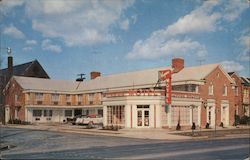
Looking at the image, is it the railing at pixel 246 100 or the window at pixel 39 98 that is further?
the window at pixel 39 98

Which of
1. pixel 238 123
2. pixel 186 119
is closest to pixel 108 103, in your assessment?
pixel 186 119

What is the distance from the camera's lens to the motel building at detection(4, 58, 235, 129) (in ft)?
124

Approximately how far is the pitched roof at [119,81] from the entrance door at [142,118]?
8596 millimetres

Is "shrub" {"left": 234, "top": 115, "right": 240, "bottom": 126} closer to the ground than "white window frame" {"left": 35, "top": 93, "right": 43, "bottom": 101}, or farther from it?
closer to the ground

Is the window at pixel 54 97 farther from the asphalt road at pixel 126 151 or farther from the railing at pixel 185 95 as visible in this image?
the asphalt road at pixel 126 151

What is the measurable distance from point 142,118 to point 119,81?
17.1 m

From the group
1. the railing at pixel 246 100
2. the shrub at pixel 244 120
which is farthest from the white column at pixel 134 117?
the railing at pixel 246 100

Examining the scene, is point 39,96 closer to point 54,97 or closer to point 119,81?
point 54,97

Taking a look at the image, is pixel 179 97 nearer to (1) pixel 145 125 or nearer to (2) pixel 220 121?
(1) pixel 145 125

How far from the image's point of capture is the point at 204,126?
44250 mm

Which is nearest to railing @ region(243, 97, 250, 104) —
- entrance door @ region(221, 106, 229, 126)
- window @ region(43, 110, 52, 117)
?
entrance door @ region(221, 106, 229, 126)

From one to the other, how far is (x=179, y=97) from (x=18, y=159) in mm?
26779

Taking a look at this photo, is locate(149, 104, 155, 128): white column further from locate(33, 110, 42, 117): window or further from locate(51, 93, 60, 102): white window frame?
locate(51, 93, 60, 102): white window frame

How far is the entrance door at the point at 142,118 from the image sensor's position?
37.6 meters
